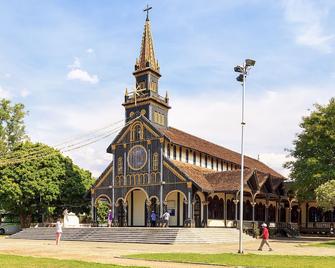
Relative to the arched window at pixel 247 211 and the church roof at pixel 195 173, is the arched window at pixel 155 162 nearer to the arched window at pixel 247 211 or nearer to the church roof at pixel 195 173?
the church roof at pixel 195 173

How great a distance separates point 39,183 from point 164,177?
12879mm

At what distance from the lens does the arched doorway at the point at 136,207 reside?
4628 centimetres

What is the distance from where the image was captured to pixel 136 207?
1849 inches

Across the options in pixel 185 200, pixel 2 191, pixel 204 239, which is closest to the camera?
pixel 204 239

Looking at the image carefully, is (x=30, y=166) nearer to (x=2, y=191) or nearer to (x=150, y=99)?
(x=2, y=191)

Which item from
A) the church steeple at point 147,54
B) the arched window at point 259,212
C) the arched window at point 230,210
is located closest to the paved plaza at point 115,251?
the arched window at point 230,210

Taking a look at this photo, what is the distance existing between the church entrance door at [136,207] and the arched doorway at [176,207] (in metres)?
2.99

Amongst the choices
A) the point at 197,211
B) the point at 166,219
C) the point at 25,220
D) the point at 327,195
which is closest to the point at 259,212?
the point at 197,211

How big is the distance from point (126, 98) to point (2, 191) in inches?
577

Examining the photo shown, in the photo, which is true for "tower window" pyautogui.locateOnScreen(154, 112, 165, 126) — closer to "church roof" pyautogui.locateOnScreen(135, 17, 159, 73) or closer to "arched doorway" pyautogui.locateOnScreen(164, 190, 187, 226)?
"church roof" pyautogui.locateOnScreen(135, 17, 159, 73)

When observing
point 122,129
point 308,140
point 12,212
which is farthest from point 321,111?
point 12,212

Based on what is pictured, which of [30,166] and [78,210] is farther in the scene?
[78,210]

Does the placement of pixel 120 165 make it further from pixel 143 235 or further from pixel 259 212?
pixel 259 212

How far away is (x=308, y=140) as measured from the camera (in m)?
41.5
